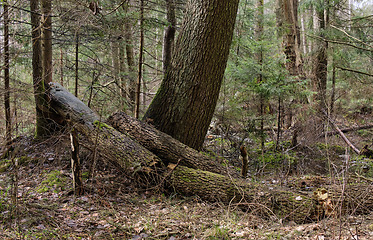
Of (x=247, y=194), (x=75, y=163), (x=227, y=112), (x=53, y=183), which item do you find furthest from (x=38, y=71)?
(x=247, y=194)

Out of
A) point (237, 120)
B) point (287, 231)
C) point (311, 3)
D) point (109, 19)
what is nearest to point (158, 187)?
point (287, 231)

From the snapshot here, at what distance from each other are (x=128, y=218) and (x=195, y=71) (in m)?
3.05

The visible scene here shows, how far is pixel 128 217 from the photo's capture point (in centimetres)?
365

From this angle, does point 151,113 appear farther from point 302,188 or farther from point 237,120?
point 302,188

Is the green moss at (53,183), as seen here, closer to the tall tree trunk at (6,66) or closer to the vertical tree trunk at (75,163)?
the vertical tree trunk at (75,163)

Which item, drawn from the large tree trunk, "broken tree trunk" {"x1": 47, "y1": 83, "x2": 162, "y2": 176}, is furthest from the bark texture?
the large tree trunk

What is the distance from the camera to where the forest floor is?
116 inches

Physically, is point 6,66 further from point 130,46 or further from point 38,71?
point 130,46

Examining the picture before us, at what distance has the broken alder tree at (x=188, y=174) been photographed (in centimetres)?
358

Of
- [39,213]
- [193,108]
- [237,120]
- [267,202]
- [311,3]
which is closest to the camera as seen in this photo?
[39,213]

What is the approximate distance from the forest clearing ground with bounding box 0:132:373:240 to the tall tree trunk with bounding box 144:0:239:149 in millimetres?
1509

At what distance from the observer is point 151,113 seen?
560cm

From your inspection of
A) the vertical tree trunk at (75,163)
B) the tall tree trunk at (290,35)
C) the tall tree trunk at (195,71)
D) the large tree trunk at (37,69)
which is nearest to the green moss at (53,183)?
the vertical tree trunk at (75,163)

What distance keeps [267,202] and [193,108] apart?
2350mm
